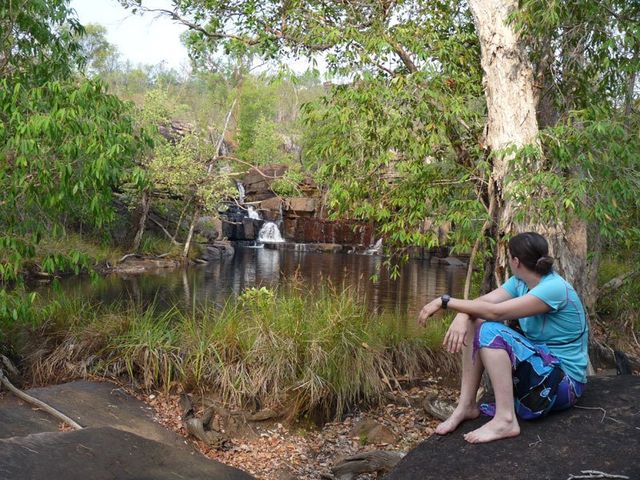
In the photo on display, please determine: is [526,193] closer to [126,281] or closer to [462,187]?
[462,187]

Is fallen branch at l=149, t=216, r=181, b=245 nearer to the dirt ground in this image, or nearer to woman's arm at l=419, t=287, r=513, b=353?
the dirt ground

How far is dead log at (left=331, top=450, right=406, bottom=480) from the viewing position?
5395 millimetres

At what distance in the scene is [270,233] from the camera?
32500 mm

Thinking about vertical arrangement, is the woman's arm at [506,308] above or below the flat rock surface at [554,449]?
above

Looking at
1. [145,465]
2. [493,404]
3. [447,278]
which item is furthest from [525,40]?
[447,278]

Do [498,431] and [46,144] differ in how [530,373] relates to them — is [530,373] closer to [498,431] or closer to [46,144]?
[498,431]

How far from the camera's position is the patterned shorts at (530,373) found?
342 cm

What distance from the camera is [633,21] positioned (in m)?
6.19

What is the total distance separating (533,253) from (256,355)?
397 centimetres

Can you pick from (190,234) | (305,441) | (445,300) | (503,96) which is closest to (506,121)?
(503,96)

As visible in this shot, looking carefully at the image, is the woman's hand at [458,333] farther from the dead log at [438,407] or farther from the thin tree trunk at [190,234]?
the thin tree trunk at [190,234]

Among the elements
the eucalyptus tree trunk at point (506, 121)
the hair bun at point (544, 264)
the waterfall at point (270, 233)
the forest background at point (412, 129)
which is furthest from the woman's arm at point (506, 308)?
the waterfall at point (270, 233)

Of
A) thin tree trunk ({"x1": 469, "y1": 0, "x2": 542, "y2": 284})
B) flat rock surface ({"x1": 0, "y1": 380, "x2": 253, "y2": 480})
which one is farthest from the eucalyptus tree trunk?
flat rock surface ({"x1": 0, "y1": 380, "x2": 253, "y2": 480})

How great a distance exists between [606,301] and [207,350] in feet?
22.0
